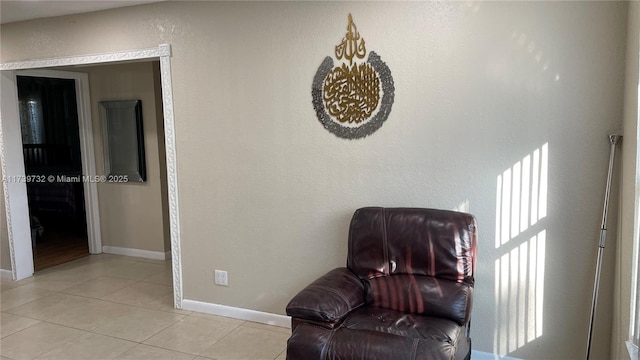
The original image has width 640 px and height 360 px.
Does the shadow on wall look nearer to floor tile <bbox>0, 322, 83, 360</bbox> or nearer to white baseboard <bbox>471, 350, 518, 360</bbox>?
white baseboard <bbox>471, 350, 518, 360</bbox>

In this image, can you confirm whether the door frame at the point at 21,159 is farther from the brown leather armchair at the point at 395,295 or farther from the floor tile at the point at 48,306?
A: the brown leather armchair at the point at 395,295

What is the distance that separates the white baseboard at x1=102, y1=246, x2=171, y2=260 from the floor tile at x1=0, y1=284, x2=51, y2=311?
1153 mm

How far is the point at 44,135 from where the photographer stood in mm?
6000

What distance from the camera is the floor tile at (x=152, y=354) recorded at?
2.88 meters

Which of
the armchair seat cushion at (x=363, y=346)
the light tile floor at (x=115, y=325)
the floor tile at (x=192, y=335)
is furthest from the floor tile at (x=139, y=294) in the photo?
the armchair seat cushion at (x=363, y=346)

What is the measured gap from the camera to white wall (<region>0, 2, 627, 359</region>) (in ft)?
8.05

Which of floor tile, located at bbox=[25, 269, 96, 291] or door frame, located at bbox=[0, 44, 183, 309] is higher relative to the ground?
door frame, located at bbox=[0, 44, 183, 309]

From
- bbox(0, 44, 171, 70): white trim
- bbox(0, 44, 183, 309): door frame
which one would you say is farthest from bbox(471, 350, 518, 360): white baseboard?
bbox(0, 44, 171, 70): white trim

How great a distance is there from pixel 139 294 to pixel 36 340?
95cm

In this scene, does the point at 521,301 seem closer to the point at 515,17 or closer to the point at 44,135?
the point at 515,17

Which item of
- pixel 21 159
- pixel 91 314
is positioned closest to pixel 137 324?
pixel 91 314

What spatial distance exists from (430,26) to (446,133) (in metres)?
0.66

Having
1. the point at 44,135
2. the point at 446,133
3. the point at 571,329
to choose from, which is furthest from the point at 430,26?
the point at 44,135

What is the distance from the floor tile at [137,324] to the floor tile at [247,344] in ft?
1.86
